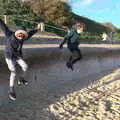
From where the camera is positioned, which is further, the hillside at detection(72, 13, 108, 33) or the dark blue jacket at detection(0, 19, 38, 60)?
the hillside at detection(72, 13, 108, 33)

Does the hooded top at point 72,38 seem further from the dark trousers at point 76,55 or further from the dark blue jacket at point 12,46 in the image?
the dark blue jacket at point 12,46

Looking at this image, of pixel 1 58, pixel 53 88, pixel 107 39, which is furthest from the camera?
pixel 107 39

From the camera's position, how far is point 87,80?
1552cm

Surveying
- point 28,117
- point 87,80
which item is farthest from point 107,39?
point 28,117

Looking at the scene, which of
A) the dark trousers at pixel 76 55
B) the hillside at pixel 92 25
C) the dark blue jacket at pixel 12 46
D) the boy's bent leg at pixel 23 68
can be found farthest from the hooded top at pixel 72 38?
the hillside at pixel 92 25

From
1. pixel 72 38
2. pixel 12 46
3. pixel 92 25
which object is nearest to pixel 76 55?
pixel 72 38

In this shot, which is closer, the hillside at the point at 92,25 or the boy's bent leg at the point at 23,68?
the boy's bent leg at the point at 23,68

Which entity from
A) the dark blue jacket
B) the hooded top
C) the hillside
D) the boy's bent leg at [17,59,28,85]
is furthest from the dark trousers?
the hillside

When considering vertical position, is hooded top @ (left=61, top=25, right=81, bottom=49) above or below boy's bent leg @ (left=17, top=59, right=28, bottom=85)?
above

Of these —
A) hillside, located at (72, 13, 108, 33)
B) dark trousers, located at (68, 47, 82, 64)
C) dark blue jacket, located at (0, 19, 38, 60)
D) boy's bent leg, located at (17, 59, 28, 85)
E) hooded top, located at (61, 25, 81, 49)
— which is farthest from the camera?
hillside, located at (72, 13, 108, 33)

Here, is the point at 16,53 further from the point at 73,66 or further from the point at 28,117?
the point at 73,66

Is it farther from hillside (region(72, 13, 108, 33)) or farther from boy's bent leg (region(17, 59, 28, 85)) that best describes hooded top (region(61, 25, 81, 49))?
hillside (region(72, 13, 108, 33))

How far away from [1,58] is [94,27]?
171ft

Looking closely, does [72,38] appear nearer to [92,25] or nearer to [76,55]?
[76,55]
